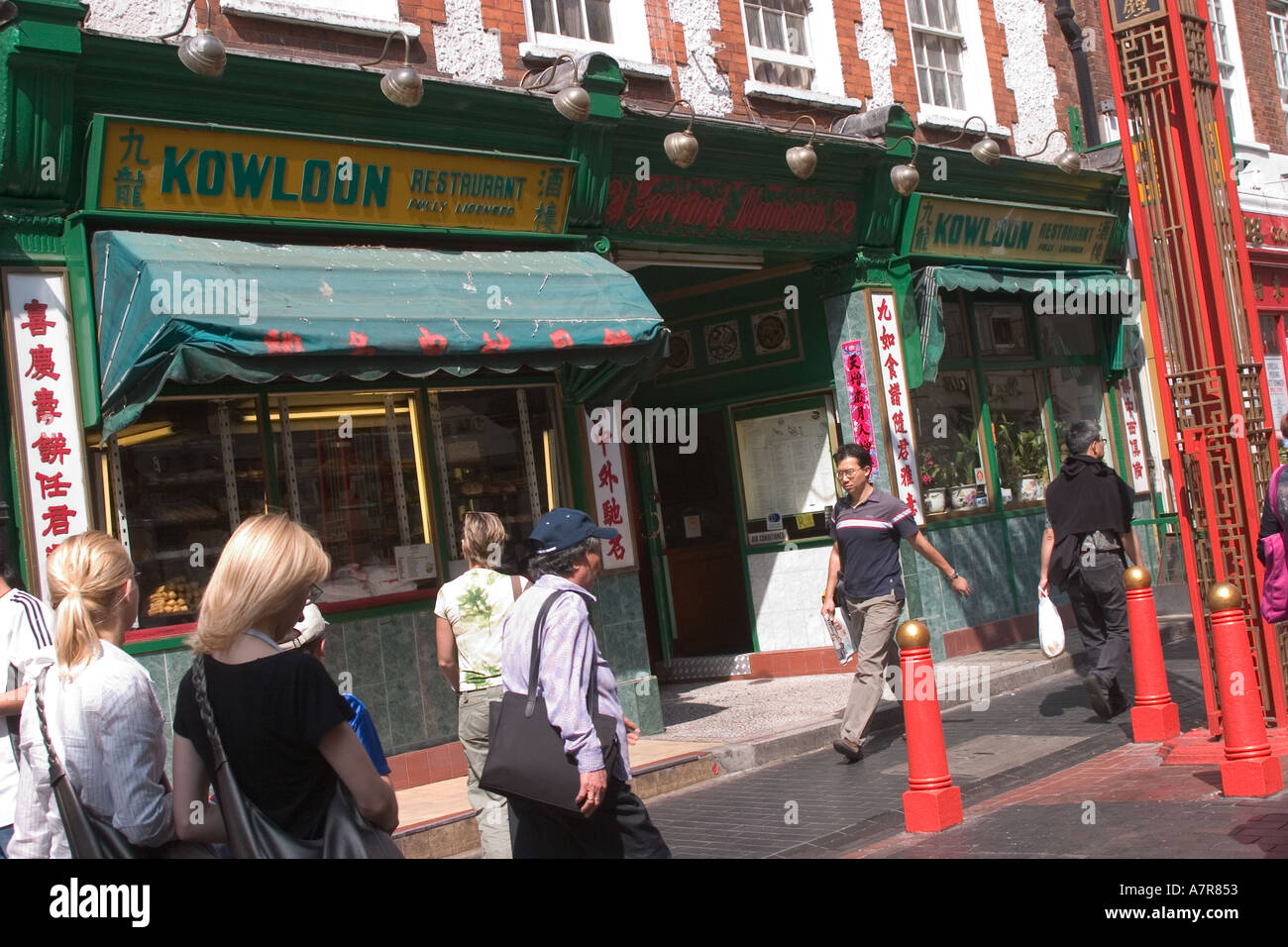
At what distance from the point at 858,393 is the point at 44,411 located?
702 centimetres

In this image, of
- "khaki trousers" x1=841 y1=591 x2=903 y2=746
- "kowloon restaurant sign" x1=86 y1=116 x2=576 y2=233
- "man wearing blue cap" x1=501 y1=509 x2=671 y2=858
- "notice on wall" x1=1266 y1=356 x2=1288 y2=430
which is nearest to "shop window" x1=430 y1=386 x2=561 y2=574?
"kowloon restaurant sign" x1=86 y1=116 x2=576 y2=233

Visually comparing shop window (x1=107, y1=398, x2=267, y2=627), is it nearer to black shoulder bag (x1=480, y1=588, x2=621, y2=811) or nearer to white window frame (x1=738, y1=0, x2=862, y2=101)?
black shoulder bag (x1=480, y1=588, x2=621, y2=811)

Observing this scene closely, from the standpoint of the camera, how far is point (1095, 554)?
8.86 metres

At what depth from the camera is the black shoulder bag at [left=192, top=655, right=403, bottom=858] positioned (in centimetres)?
325

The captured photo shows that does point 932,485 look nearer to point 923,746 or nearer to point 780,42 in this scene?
point 780,42

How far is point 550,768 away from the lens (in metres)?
4.20

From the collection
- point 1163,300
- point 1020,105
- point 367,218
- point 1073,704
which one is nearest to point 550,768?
point 1163,300

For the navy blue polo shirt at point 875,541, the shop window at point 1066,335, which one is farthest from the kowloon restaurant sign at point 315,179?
the shop window at point 1066,335

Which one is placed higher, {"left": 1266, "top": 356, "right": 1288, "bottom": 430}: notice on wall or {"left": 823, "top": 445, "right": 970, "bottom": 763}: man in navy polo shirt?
{"left": 1266, "top": 356, "right": 1288, "bottom": 430}: notice on wall

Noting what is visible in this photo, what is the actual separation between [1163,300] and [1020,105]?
7.36 meters

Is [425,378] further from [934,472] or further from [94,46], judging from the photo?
[934,472]

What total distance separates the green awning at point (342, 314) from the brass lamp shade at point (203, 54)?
0.97 meters

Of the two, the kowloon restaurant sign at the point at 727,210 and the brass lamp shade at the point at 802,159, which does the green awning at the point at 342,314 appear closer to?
the kowloon restaurant sign at the point at 727,210

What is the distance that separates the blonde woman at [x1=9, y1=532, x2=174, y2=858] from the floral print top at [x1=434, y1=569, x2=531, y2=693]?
2.47 metres
